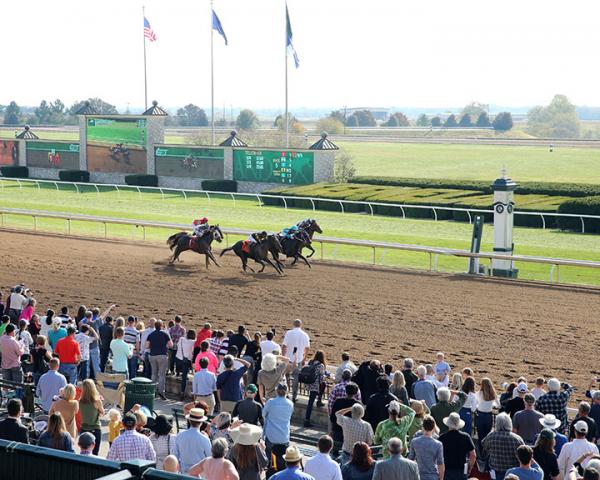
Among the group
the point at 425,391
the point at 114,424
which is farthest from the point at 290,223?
the point at 114,424

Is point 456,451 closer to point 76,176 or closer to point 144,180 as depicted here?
point 144,180

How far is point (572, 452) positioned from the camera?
6.96 m

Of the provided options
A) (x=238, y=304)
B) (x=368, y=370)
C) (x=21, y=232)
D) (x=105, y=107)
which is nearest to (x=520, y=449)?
(x=368, y=370)

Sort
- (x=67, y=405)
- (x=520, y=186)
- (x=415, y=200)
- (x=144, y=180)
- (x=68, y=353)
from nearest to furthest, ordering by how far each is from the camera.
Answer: (x=67, y=405), (x=68, y=353), (x=415, y=200), (x=520, y=186), (x=144, y=180)

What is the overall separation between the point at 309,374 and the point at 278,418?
196 centimetres

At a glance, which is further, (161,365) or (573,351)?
(573,351)

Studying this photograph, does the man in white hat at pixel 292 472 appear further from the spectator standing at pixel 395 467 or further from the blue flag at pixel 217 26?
the blue flag at pixel 217 26

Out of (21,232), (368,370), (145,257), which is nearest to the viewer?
(368,370)

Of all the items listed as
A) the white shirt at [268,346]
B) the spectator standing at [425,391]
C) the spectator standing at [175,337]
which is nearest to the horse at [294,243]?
the spectator standing at [175,337]

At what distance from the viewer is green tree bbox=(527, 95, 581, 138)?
124 metres

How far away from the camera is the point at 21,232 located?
24125 millimetres

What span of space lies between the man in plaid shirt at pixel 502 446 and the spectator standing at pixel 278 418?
5.09 feet

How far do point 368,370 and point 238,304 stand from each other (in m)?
7.05

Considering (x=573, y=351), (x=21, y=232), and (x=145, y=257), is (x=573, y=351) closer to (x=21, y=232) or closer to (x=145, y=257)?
(x=145, y=257)
